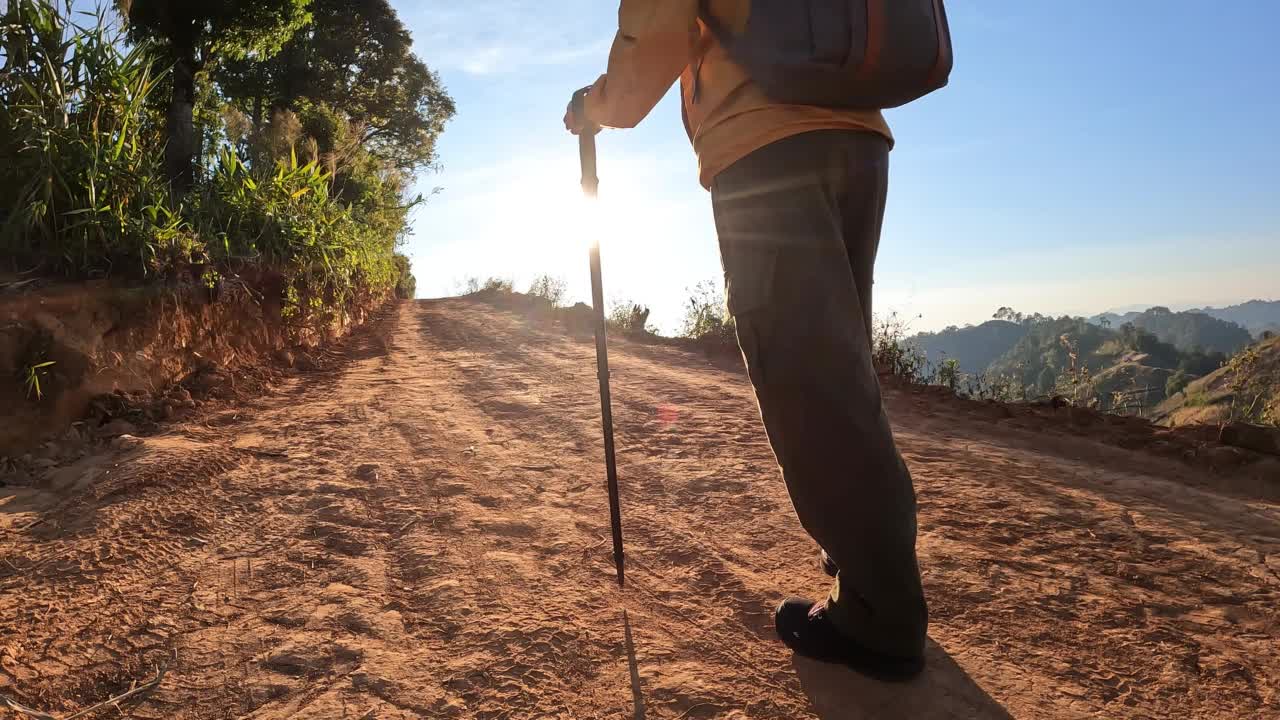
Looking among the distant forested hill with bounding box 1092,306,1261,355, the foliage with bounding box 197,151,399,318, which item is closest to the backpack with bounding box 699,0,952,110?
the foliage with bounding box 197,151,399,318

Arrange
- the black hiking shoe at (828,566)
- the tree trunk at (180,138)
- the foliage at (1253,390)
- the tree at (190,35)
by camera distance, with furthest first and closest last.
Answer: the tree at (190,35)
the tree trunk at (180,138)
the foliage at (1253,390)
the black hiking shoe at (828,566)

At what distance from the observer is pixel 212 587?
1794 mm

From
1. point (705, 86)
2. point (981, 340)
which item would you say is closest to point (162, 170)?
point (705, 86)

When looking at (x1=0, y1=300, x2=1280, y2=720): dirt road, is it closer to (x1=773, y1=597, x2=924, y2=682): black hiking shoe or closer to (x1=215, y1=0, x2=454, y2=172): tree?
(x1=773, y1=597, x2=924, y2=682): black hiking shoe

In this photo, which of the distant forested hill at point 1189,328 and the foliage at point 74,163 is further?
the distant forested hill at point 1189,328

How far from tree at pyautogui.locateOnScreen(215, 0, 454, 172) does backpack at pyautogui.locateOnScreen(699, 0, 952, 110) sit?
13168mm

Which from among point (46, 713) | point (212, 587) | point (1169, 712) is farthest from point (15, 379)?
point (1169, 712)

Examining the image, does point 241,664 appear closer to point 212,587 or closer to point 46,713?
point 46,713

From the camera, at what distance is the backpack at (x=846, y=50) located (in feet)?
3.87

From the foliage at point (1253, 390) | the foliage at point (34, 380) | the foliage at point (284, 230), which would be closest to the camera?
the foliage at point (34, 380)

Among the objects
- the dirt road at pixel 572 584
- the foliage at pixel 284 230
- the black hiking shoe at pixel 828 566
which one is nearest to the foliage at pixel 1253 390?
the dirt road at pixel 572 584

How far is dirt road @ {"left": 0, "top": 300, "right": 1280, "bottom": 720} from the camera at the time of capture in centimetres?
135

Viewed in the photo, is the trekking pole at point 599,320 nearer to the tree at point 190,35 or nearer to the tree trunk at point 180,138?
the tree at point 190,35

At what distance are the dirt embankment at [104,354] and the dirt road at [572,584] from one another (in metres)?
0.56
